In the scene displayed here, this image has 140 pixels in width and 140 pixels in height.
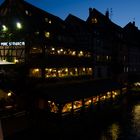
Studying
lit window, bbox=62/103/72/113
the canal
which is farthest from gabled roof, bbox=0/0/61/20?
the canal

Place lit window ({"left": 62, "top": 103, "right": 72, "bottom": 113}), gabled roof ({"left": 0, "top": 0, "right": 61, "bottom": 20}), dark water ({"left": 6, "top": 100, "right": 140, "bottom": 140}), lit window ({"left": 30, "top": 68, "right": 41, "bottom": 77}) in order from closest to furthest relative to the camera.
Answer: dark water ({"left": 6, "top": 100, "right": 140, "bottom": 140})
lit window ({"left": 62, "top": 103, "right": 72, "bottom": 113})
lit window ({"left": 30, "top": 68, "right": 41, "bottom": 77})
gabled roof ({"left": 0, "top": 0, "right": 61, "bottom": 20})

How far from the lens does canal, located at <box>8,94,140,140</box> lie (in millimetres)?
25730

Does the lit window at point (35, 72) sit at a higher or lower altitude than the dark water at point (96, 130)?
higher

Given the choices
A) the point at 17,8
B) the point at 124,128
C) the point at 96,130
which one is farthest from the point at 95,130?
the point at 17,8

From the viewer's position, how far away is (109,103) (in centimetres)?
3775

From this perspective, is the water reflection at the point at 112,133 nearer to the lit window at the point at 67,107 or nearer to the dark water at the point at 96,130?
the dark water at the point at 96,130

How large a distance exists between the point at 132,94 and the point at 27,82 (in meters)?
33.5

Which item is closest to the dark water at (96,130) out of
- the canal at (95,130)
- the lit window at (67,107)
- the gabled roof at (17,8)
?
the canal at (95,130)

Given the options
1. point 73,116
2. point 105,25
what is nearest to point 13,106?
point 73,116

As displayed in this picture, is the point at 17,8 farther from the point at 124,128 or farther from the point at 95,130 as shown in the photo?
the point at 124,128

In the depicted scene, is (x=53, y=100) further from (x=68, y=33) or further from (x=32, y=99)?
(x=68, y=33)

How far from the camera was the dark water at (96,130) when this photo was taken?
25.7 metres

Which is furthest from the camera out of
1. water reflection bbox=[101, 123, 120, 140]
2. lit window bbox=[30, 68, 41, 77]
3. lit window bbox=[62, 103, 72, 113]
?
lit window bbox=[30, 68, 41, 77]

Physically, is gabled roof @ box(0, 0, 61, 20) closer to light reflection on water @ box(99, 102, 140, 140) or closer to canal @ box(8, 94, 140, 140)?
canal @ box(8, 94, 140, 140)
